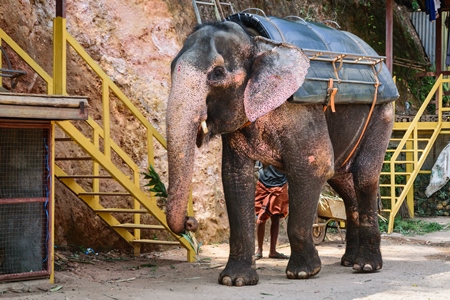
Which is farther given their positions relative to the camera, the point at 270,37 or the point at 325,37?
the point at 325,37

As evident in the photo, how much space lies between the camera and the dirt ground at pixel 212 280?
7.26 m

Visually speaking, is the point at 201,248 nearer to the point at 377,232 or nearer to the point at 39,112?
the point at 377,232

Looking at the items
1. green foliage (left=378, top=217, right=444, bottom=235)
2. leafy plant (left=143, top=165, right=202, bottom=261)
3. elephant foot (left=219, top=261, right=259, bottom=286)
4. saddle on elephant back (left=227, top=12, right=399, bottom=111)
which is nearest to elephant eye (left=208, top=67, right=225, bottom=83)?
saddle on elephant back (left=227, top=12, right=399, bottom=111)

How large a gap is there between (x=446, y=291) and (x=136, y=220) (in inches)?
159

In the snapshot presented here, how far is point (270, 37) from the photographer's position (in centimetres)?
809

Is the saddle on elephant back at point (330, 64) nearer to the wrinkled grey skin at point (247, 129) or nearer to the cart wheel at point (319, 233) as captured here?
the wrinkled grey skin at point (247, 129)

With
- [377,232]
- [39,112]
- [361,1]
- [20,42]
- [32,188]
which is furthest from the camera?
[361,1]

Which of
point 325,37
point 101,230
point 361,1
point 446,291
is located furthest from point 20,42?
point 361,1

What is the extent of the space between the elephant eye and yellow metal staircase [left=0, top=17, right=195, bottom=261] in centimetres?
169

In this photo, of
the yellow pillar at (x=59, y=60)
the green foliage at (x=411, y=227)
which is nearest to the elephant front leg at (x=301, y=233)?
the yellow pillar at (x=59, y=60)

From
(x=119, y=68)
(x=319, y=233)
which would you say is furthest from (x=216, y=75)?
(x=319, y=233)

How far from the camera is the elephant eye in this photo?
7477 mm

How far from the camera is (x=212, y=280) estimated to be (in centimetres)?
823

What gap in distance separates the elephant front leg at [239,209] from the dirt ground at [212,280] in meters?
0.28
